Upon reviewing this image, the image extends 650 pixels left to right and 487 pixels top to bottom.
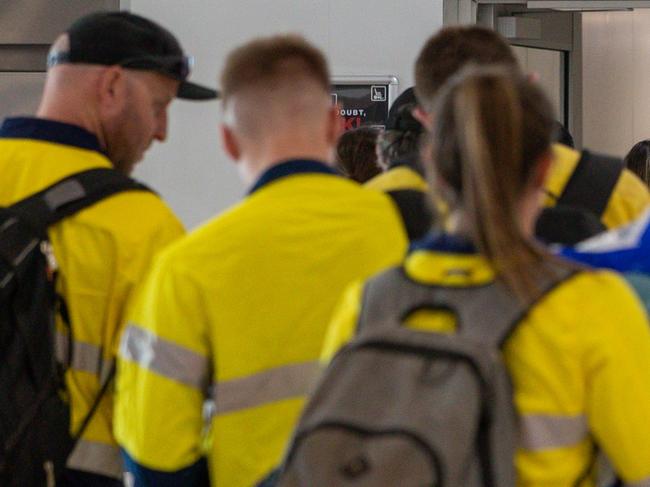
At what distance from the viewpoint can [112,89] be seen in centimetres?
277

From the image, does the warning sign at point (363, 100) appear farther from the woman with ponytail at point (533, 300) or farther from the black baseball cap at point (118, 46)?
the woman with ponytail at point (533, 300)

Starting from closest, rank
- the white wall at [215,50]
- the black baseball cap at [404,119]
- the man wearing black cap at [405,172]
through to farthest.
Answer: the man wearing black cap at [405,172], the black baseball cap at [404,119], the white wall at [215,50]

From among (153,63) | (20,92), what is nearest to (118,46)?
(153,63)

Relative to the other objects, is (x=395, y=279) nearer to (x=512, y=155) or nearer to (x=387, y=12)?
(x=512, y=155)

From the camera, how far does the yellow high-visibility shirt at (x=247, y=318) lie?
222 cm

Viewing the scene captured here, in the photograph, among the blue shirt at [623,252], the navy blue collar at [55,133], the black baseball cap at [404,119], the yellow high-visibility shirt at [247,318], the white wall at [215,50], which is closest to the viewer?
the blue shirt at [623,252]

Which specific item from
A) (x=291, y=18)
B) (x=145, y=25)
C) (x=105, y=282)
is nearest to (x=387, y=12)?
(x=291, y=18)

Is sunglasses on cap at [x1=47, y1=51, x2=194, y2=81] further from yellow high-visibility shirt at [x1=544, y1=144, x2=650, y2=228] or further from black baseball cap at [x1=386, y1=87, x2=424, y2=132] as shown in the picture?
yellow high-visibility shirt at [x1=544, y1=144, x2=650, y2=228]

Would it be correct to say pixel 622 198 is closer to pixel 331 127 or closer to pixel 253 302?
pixel 331 127

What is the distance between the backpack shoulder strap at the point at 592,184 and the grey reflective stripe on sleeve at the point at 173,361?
2.31ft

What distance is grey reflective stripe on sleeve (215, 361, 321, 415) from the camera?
2242mm

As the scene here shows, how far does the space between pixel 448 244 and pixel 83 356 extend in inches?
40.0

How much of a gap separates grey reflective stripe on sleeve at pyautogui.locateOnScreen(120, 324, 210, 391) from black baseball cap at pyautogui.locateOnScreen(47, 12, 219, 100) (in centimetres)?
71

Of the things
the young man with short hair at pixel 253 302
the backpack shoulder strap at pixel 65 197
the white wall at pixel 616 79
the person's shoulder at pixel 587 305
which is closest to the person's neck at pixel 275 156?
the young man with short hair at pixel 253 302
